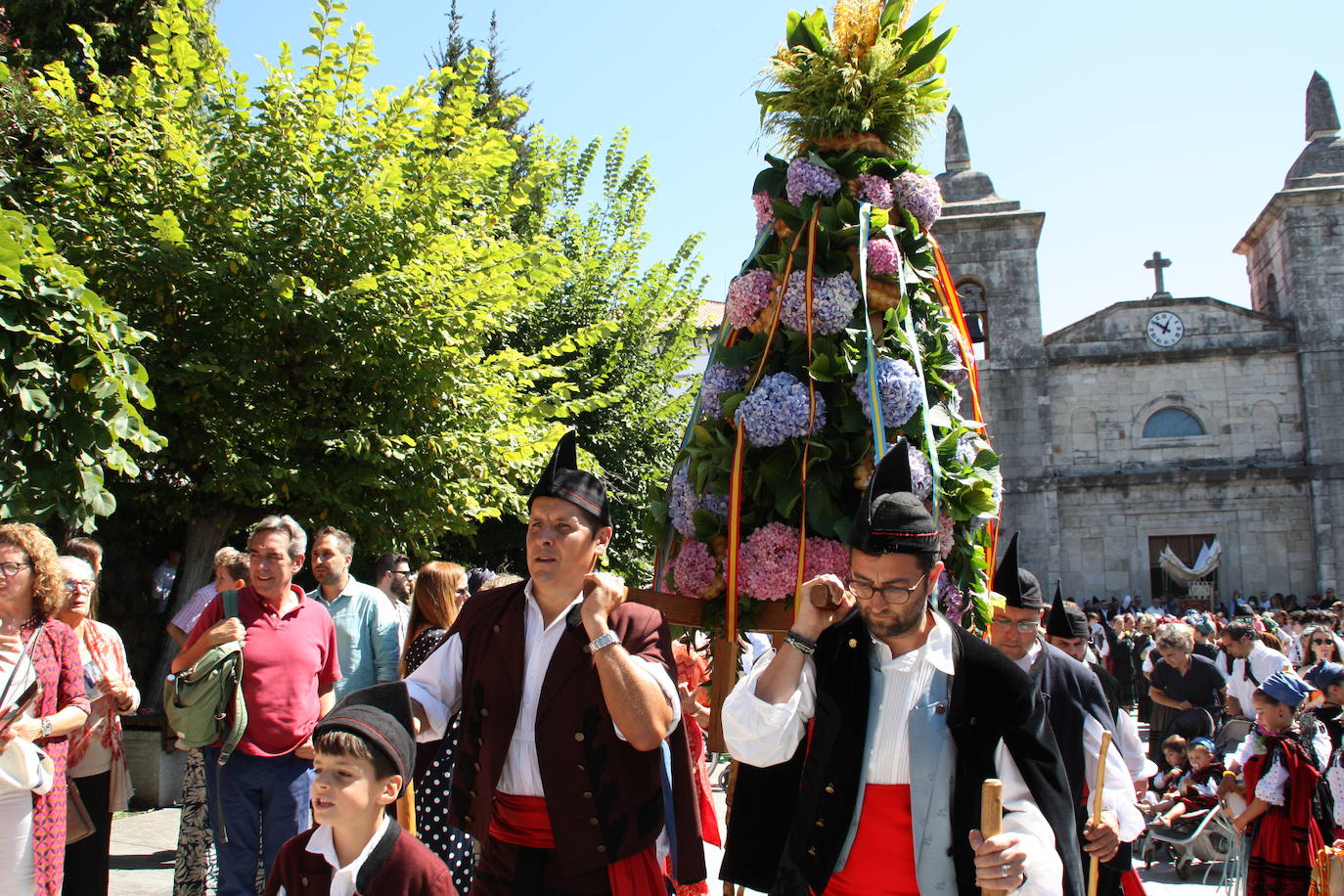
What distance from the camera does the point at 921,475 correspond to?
4254 millimetres

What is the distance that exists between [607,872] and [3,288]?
16.2ft

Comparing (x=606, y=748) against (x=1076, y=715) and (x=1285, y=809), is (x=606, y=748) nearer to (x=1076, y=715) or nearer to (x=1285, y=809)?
(x=1076, y=715)

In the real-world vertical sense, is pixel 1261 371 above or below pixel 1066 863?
above

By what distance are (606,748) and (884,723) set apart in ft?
2.71

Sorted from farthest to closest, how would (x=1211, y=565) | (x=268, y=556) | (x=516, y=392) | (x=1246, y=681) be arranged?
(x=1211, y=565) < (x=516, y=392) < (x=1246, y=681) < (x=268, y=556)

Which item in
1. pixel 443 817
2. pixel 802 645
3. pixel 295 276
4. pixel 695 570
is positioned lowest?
pixel 443 817

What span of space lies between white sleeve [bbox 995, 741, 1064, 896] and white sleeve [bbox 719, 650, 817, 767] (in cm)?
49

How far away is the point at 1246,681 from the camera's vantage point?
9.43m

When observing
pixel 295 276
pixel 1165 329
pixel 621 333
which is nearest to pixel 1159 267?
pixel 1165 329

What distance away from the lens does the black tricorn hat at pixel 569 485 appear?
3.36m

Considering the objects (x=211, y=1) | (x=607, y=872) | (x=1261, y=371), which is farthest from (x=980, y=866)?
(x=1261, y=371)

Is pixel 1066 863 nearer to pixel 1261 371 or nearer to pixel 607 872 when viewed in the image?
pixel 607 872

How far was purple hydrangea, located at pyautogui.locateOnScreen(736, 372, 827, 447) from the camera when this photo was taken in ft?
14.2

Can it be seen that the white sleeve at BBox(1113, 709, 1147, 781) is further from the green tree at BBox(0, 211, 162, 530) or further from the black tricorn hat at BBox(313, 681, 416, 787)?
the green tree at BBox(0, 211, 162, 530)
